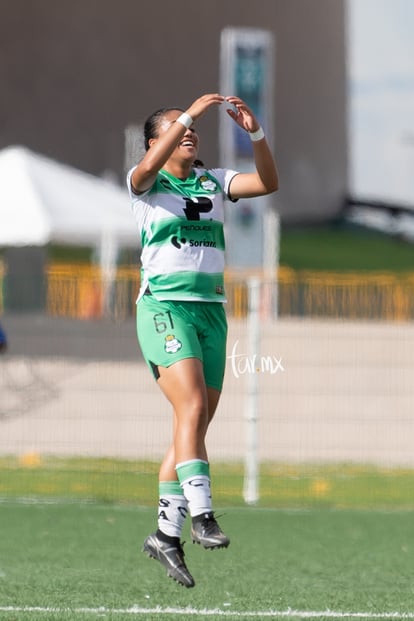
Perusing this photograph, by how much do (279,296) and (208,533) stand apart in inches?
749

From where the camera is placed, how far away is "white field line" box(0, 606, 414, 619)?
6.61 m

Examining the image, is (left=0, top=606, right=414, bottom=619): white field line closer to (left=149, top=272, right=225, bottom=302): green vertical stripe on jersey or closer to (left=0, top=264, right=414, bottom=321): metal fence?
(left=149, top=272, right=225, bottom=302): green vertical stripe on jersey

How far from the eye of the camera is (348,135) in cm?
7112

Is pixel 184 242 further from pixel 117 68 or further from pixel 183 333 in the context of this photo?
pixel 117 68

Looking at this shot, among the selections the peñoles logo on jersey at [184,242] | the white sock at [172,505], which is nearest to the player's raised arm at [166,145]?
the peñoles logo on jersey at [184,242]

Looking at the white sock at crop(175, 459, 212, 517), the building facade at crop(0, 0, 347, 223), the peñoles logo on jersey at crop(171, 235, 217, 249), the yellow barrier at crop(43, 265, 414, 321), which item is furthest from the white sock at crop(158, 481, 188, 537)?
the building facade at crop(0, 0, 347, 223)

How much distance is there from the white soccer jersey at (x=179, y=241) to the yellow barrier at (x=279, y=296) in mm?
12964

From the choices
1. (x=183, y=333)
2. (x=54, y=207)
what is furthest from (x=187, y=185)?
(x=54, y=207)

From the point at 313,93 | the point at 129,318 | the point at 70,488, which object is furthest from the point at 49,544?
the point at 313,93

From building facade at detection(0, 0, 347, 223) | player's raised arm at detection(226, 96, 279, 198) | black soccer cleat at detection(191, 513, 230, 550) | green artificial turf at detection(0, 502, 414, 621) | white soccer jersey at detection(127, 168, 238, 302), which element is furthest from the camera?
building facade at detection(0, 0, 347, 223)

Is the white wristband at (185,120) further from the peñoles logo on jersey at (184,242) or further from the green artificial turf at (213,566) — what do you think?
the green artificial turf at (213,566)

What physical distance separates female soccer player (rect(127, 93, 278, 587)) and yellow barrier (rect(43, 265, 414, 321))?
12.9 metres

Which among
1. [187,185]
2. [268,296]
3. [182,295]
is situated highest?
[187,185]

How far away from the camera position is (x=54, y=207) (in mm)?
20641
